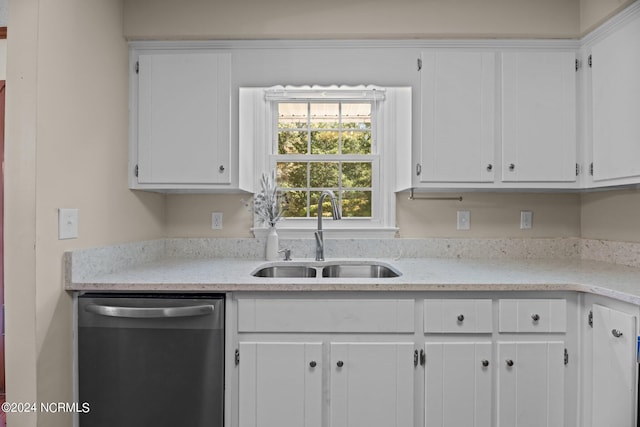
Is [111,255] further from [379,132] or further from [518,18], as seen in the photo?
[518,18]

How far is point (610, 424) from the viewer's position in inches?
59.9

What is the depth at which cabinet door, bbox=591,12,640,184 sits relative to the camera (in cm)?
180

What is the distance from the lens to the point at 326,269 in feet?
7.59

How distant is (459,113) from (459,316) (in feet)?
3.65

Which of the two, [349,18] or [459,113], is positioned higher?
[349,18]

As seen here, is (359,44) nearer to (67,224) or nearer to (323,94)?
(323,94)

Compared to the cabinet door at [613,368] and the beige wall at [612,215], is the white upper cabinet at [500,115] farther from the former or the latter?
the cabinet door at [613,368]

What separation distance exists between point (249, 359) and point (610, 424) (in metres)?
1.50

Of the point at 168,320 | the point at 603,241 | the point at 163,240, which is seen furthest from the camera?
the point at 163,240

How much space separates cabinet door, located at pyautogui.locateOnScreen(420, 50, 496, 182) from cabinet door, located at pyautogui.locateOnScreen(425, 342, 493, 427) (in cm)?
95

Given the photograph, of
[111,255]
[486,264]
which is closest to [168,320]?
[111,255]

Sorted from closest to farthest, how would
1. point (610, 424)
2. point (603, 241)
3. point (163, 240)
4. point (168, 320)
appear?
point (610, 424)
point (168, 320)
point (603, 241)
point (163, 240)

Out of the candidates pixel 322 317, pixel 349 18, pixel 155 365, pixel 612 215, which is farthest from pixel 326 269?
pixel 612 215

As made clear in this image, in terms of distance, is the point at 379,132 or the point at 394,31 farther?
the point at 379,132
